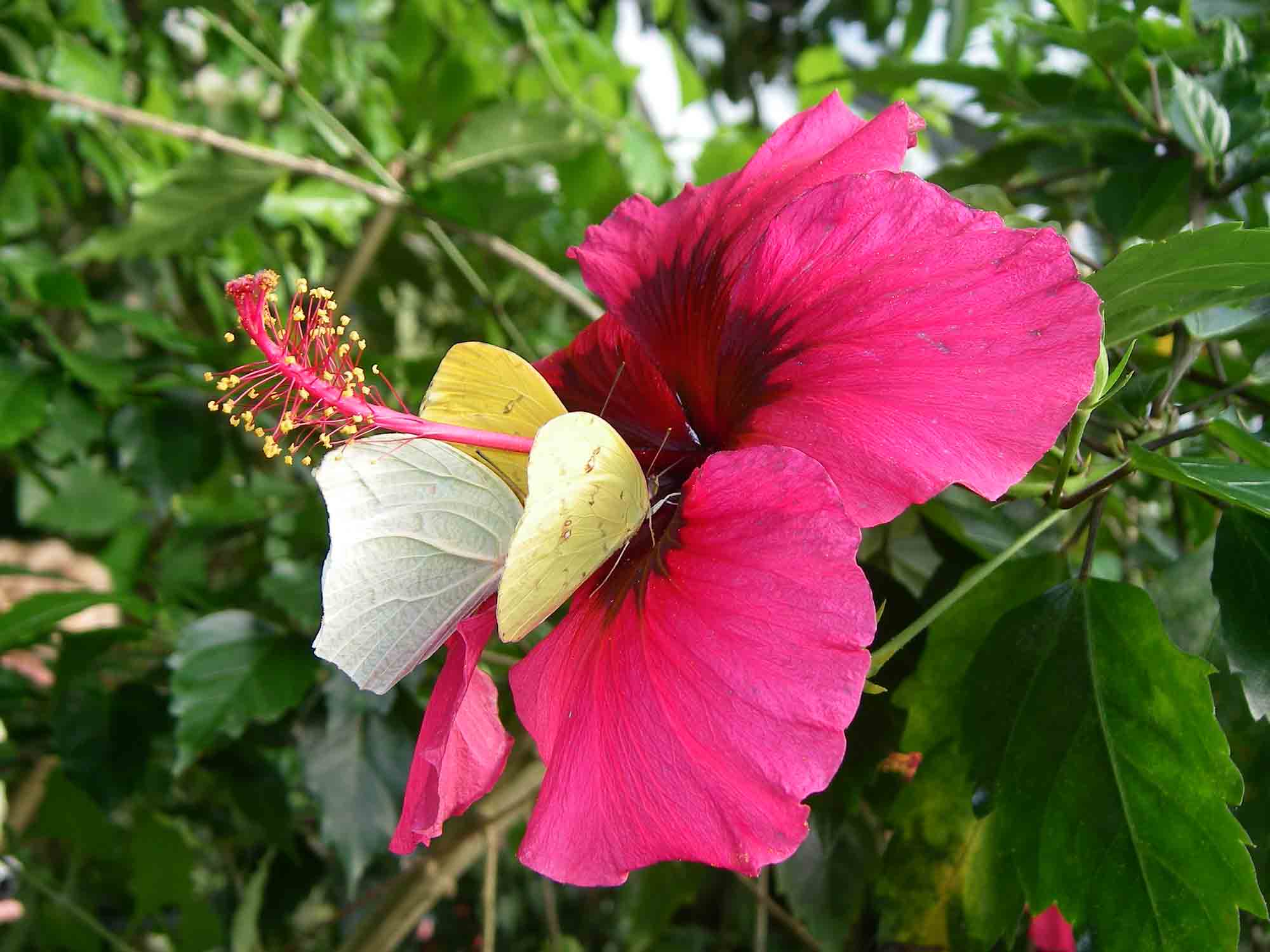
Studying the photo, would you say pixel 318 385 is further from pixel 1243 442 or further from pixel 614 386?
pixel 1243 442

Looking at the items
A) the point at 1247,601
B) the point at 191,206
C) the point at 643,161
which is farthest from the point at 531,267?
the point at 1247,601

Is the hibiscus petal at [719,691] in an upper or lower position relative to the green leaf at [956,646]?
upper

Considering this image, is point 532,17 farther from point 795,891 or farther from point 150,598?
point 795,891

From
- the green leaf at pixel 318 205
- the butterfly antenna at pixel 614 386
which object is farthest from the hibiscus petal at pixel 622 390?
the green leaf at pixel 318 205

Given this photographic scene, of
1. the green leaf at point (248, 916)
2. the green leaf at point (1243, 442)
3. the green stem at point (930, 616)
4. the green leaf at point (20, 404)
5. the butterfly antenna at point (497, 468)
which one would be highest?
the butterfly antenna at point (497, 468)

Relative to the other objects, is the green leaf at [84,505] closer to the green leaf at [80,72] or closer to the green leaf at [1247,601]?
the green leaf at [80,72]

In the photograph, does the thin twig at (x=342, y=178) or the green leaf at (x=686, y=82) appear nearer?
the thin twig at (x=342, y=178)

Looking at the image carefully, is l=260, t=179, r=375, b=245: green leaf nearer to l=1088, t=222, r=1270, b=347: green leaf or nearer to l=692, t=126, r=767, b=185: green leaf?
l=692, t=126, r=767, b=185: green leaf

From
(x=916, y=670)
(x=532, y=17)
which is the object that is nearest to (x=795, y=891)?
(x=916, y=670)
